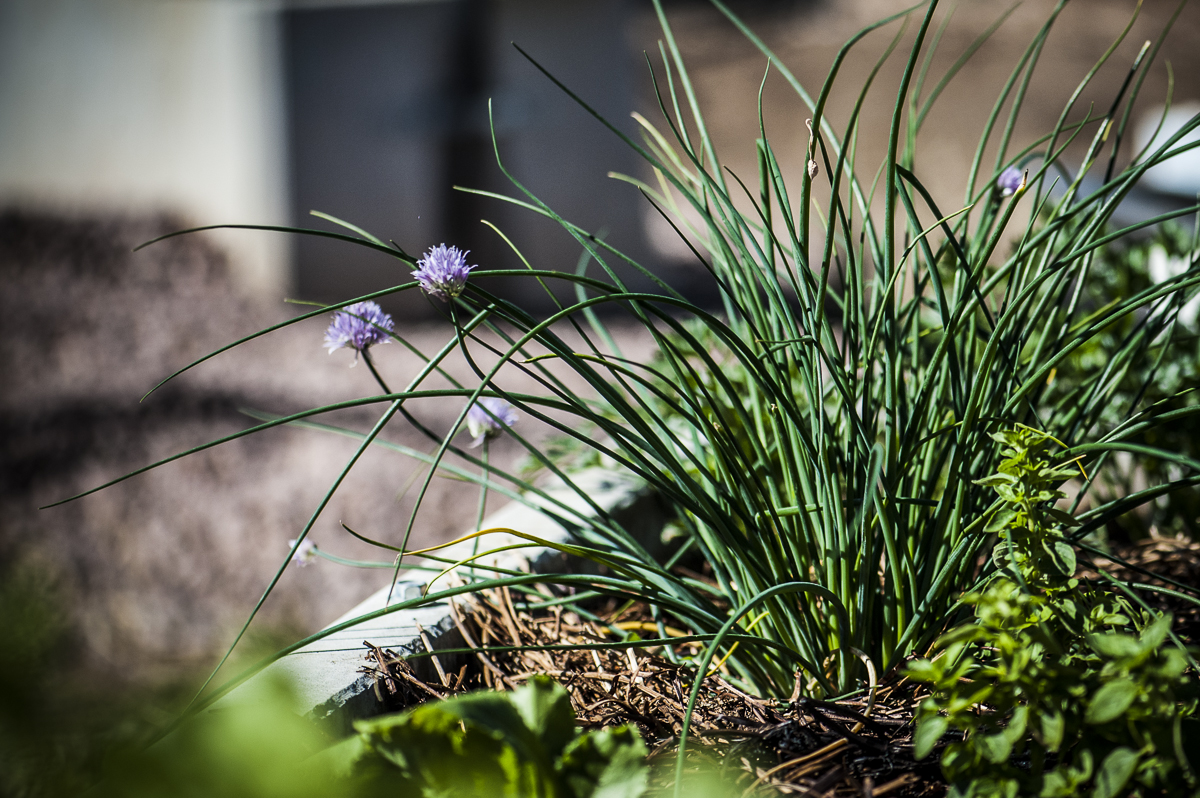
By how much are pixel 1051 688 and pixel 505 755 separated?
1.09ft

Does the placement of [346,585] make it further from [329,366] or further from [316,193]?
[316,193]

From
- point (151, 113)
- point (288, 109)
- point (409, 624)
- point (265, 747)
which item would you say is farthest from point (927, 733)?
point (151, 113)

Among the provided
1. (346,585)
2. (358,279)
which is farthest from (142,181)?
(346,585)

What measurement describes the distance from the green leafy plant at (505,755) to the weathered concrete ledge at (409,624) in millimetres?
79

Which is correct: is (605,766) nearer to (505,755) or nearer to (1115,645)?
(505,755)

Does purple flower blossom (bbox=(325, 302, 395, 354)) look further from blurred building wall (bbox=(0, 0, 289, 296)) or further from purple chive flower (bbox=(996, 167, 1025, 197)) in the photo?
blurred building wall (bbox=(0, 0, 289, 296))

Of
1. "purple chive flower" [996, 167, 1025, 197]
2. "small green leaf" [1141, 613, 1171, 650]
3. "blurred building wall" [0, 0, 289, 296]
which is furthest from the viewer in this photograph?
"blurred building wall" [0, 0, 289, 296]

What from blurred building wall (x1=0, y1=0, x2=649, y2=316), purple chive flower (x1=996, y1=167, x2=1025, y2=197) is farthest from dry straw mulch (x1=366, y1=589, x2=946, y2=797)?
blurred building wall (x1=0, y1=0, x2=649, y2=316)

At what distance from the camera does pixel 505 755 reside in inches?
19.2

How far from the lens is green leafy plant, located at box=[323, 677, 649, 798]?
0.48m

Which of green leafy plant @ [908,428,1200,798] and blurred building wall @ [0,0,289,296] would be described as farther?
blurred building wall @ [0,0,289,296]

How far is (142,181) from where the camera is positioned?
14.0 feet

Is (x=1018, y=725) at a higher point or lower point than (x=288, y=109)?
lower

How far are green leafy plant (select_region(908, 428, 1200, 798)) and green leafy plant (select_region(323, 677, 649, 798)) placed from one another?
0.58 feet
